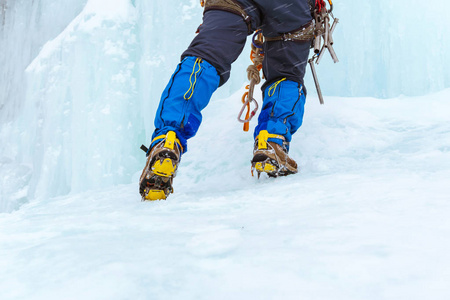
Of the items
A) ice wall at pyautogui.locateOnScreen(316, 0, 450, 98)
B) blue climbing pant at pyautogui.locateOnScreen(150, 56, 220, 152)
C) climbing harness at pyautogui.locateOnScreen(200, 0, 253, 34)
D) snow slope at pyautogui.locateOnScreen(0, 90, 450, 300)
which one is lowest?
snow slope at pyautogui.locateOnScreen(0, 90, 450, 300)

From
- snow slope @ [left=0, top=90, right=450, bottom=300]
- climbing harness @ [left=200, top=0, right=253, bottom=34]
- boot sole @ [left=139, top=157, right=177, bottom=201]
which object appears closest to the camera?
snow slope @ [left=0, top=90, right=450, bottom=300]

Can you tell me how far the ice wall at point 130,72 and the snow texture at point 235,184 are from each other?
1 centimetres

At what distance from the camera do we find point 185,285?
0.29 metres

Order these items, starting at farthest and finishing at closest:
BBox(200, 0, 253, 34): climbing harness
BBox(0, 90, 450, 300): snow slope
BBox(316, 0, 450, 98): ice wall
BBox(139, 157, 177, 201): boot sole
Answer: BBox(316, 0, 450, 98): ice wall → BBox(200, 0, 253, 34): climbing harness → BBox(139, 157, 177, 201): boot sole → BBox(0, 90, 450, 300): snow slope

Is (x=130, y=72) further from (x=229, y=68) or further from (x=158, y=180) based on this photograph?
(x=158, y=180)

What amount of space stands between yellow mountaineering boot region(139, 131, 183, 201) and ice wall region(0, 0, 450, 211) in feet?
7.98

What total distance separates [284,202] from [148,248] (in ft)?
0.93

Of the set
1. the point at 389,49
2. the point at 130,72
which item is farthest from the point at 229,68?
the point at 130,72

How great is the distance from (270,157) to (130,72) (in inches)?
123

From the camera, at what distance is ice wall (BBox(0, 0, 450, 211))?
9.45 feet

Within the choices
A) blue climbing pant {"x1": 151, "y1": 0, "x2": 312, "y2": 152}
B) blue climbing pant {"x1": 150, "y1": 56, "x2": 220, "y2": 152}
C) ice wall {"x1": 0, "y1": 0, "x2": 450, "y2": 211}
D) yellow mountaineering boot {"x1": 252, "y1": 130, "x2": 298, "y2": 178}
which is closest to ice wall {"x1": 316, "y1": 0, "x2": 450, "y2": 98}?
ice wall {"x1": 0, "y1": 0, "x2": 450, "y2": 211}

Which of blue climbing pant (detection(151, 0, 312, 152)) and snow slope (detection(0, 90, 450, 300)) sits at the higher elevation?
blue climbing pant (detection(151, 0, 312, 152))

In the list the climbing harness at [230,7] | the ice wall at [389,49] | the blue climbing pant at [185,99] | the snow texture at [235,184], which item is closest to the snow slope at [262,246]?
the snow texture at [235,184]

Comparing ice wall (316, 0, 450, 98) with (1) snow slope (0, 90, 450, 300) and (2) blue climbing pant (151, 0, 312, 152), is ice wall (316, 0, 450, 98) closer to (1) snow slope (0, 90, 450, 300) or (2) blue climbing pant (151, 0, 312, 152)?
(2) blue climbing pant (151, 0, 312, 152)
